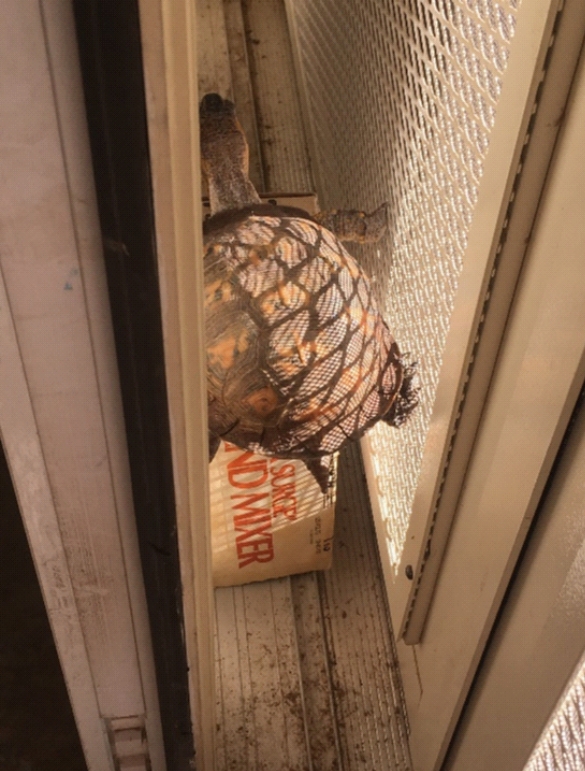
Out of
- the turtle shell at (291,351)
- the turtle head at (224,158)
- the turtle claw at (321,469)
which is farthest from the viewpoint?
the turtle head at (224,158)

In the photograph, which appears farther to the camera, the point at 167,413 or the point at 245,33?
the point at 245,33

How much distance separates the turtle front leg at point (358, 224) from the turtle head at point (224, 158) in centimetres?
17

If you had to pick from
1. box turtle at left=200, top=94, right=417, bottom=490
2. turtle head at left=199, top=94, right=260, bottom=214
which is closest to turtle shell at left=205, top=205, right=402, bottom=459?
box turtle at left=200, top=94, right=417, bottom=490

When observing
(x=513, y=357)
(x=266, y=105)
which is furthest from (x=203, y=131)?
(x=513, y=357)

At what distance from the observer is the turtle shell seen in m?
1.33

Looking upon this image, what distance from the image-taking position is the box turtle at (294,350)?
4.38 ft

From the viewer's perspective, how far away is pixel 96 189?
0.42m

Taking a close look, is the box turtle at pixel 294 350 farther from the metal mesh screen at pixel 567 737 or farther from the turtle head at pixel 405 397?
the metal mesh screen at pixel 567 737

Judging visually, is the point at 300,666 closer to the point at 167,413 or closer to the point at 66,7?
the point at 167,413

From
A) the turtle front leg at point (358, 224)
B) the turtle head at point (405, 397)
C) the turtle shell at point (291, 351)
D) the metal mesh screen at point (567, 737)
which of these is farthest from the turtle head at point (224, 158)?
the metal mesh screen at point (567, 737)

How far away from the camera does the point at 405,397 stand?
134 centimetres

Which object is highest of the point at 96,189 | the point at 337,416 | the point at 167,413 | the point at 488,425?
the point at 96,189

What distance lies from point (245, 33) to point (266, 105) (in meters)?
0.23

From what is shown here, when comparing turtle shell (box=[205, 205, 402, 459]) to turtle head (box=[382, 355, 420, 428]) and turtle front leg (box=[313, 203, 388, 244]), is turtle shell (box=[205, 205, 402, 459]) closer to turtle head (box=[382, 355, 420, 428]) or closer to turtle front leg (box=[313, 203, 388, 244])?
turtle head (box=[382, 355, 420, 428])
